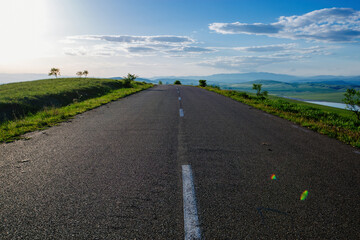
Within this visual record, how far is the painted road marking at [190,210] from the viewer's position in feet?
7.00

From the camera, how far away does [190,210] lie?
8.22ft

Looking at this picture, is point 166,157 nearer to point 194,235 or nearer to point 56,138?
point 194,235

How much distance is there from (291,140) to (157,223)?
4.85 meters

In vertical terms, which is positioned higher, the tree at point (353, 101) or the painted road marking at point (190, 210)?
the tree at point (353, 101)

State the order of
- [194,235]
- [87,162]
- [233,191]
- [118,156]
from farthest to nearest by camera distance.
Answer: [118,156], [87,162], [233,191], [194,235]

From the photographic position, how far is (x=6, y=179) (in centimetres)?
339

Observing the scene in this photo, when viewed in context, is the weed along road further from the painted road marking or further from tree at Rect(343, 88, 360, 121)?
tree at Rect(343, 88, 360, 121)

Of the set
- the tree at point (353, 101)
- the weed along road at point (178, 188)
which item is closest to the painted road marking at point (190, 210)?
the weed along road at point (178, 188)

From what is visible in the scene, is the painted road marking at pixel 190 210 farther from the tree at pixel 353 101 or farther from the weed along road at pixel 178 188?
the tree at pixel 353 101

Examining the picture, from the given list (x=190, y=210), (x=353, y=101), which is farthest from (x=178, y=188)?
(x=353, y=101)

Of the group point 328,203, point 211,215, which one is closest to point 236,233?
point 211,215

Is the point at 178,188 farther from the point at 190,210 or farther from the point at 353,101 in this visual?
the point at 353,101

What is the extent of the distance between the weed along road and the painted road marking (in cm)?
1

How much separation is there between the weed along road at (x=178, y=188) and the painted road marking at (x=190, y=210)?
0.01m
